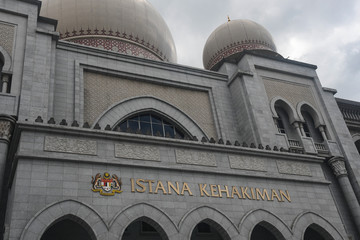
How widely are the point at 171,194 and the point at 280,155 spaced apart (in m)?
3.90

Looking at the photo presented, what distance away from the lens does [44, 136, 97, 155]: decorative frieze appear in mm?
8156

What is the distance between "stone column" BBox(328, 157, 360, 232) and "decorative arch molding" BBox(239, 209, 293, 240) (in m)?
4.52

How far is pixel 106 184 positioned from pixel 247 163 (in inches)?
160

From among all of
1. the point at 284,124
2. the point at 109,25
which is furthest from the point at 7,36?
the point at 284,124

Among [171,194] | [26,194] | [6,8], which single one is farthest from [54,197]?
[6,8]

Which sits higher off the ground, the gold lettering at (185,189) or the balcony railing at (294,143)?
the balcony railing at (294,143)

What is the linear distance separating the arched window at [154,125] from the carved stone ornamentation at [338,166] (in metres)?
5.43

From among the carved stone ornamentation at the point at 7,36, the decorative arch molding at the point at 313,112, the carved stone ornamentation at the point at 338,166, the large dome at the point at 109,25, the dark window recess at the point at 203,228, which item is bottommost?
the dark window recess at the point at 203,228

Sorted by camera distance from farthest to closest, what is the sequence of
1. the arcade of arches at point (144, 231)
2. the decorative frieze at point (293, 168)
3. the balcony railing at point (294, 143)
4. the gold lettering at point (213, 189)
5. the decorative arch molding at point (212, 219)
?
1. the balcony railing at point (294, 143)
2. the decorative frieze at point (293, 168)
3. the gold lettering at point (213, 189)
4. the decorative arch molding at point (212, 219)
5. the arcade of arches at point (144, 231)

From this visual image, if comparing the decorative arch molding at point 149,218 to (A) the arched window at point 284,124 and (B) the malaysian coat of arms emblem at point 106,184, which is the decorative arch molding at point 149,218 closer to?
(B) the malaysian coat of arms emblem at point 106,184

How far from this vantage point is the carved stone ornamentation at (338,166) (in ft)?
44.5

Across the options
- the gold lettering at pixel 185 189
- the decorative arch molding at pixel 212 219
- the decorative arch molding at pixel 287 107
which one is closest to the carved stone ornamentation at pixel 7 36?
the gold lettering at pixel 185 189

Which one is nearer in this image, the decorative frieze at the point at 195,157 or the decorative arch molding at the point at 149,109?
the decorative frieze at the point at 195,157

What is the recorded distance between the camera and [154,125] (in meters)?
13.3
